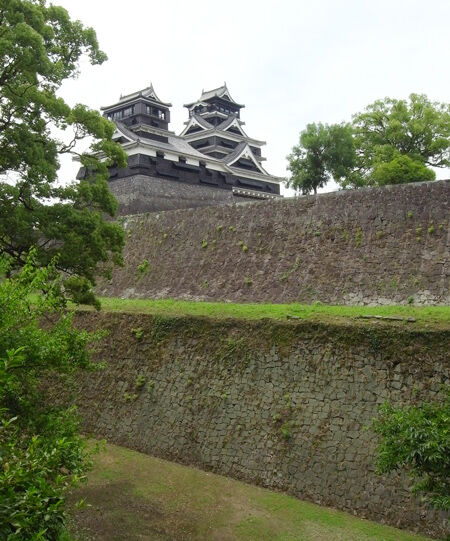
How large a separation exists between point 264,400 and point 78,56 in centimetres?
745

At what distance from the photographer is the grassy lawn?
759 cm

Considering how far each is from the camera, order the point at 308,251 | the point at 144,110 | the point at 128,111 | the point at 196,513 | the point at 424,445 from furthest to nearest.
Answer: the point at 128,111
the point at 144,110
the point at 308,251
the point at 196,513
the point at 424,445

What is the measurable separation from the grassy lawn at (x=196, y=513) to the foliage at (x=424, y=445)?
2.02 meters

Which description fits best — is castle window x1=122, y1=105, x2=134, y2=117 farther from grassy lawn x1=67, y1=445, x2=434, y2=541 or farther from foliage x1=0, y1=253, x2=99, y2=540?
foliage x1=0, y1=253, x2=99, y2=540

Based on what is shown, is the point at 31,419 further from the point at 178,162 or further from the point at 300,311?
the point at 178,162

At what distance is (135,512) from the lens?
8477mm

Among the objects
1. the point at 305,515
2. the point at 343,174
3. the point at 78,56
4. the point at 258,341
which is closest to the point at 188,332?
the point at 258,341

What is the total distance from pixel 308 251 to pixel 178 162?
1453 centimetres

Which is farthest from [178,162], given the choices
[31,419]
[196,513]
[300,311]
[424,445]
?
[424,445]

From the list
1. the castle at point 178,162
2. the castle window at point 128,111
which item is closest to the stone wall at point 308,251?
the castle at point 178,162

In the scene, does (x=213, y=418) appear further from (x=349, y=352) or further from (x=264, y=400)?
(x=349, y=352)

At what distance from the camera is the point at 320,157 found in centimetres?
2792

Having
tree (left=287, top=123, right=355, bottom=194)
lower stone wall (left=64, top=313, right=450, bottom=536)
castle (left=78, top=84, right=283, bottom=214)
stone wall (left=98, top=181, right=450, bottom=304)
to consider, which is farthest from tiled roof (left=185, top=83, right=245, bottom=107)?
lower stone wall (left=64, top=313, right=450, bottom=536)

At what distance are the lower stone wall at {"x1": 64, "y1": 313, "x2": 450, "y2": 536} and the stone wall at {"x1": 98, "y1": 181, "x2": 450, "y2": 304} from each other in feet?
13.4
